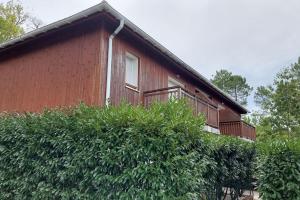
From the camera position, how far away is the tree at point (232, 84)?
43625 millimetres

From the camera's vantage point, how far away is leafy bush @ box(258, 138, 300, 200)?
19.1ft

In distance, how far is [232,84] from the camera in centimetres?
4356

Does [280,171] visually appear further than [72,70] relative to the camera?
No

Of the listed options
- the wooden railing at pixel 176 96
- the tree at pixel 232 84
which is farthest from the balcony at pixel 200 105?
the tree at pixel 232 84

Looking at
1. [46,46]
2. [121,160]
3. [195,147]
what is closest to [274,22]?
[46,46]

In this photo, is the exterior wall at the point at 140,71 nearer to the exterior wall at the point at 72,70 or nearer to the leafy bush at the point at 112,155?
the exterior wall at the point at 72,70

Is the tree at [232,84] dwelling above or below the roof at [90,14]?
above

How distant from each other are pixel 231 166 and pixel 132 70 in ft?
16.8

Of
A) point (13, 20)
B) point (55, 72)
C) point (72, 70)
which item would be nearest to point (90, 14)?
point (72, 70)

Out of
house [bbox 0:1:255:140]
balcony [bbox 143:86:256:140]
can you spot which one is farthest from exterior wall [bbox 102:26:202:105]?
balcony [bbox 143:86:256:140]

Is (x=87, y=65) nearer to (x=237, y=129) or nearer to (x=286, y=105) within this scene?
(x=237, y=129)

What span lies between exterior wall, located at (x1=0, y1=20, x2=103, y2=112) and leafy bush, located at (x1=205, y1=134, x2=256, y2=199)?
3873mm

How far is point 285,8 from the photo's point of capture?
15148 mm

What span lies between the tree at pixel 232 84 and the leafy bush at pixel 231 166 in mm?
36057
